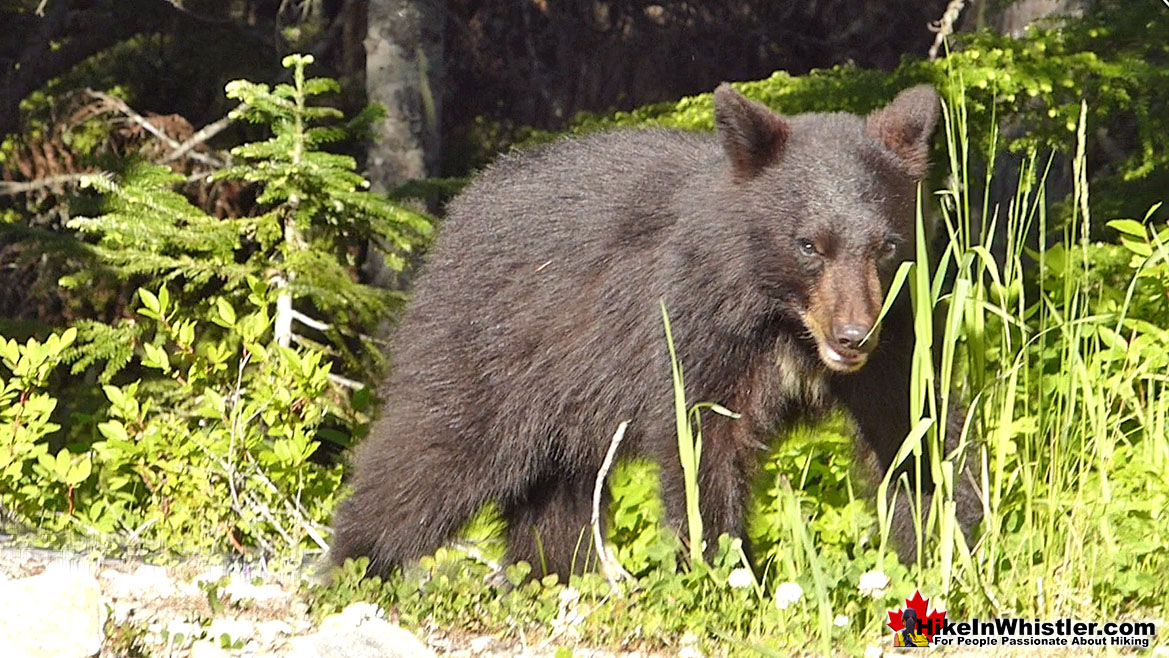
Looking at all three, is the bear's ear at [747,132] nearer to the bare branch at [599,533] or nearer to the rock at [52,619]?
the bare branch at [599,533]

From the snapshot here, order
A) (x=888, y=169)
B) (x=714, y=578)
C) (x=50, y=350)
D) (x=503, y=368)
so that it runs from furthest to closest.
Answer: (x=50, y=350) < (x=503, y=368) < (x=888, y=169) < (x=714, y=578)

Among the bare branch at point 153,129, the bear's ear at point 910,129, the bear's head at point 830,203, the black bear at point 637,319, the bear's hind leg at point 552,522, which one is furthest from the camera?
the bare branch at point 153,129

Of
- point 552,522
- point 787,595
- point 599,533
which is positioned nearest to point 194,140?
point 552,522

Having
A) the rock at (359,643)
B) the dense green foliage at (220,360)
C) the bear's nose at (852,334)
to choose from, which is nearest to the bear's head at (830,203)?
the bear's nose at (852,334)

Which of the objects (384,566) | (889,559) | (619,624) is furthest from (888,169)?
(384,566)

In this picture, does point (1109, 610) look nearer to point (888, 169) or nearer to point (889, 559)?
point (889, 559)

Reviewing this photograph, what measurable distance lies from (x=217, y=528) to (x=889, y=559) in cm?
270

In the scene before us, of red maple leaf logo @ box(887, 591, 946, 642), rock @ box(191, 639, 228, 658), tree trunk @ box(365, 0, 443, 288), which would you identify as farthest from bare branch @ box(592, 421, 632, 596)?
tree trunk @ box(365, 0, 443, 288)

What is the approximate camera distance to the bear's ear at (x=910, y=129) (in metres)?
4.64

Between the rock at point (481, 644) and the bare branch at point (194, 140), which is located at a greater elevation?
the bare branch at point (194, 140)

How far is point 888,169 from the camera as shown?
15.0 feet

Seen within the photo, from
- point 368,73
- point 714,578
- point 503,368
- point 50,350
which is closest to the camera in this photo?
point 714,578

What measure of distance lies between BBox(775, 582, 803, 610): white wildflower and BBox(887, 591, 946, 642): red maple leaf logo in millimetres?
233

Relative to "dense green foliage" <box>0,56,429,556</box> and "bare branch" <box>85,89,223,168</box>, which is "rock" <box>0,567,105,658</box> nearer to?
"dense green foliage" <box>0,56,429,556</box>
